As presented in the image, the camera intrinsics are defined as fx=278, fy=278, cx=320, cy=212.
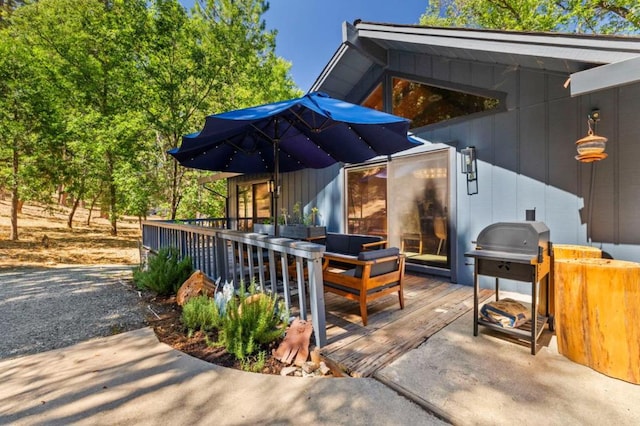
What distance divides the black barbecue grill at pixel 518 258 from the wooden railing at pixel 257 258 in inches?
59.3

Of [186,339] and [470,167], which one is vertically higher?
[470,167]

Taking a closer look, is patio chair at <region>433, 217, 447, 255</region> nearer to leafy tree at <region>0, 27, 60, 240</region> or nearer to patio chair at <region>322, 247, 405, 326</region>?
patio chair at <region>322, 247, 405, 326</region>

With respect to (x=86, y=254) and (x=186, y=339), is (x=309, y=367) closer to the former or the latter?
(x=186, y=339)

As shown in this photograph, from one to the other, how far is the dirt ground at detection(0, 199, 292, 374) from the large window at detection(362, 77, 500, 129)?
177 inches

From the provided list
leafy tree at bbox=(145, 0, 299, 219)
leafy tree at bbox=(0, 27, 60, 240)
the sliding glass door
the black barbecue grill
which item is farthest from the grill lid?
leafy tree at bbox=(0, 27, 60, 240)

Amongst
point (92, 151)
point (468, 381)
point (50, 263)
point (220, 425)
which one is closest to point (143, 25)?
point (92, 151)

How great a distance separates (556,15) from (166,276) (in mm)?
15752

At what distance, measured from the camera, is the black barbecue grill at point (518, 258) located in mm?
2404

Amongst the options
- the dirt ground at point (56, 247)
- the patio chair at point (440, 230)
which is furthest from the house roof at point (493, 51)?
the dirt ground at point (56, 247)

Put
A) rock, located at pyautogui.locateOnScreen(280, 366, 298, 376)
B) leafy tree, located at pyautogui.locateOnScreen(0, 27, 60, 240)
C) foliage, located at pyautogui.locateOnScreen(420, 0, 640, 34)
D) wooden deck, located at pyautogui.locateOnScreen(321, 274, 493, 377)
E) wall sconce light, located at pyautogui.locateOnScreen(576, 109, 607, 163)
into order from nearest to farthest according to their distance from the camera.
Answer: rock, located at pyautogui.locateOnScreen(280, 366, 298, 376), wooden deck, located at pyautogui.locateOnScreen(321, 274, 493, 377), wall sconce light, located at pyautogui.locateOnScreen(576, 109, 607, 163), leafy tree, located at pyautogui.locateOnScreen(0, 27, 60, 240), foliage, located at pyautogui.locateOnScreen(420, 0, 640, 34)

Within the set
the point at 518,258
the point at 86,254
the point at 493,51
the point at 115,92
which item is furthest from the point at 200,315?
the point at 115,92

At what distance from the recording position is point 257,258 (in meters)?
4.50

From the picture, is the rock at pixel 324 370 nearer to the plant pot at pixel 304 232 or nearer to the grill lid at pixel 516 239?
the grill lid at pixel 516 239

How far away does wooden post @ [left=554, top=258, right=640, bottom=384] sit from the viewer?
2.02 metres
